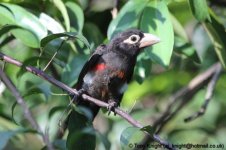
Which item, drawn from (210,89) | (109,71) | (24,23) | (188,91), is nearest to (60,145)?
(24,23)

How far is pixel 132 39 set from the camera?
518 centimetres

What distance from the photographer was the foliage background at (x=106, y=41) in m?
4.34

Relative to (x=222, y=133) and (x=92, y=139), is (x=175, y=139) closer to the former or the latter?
(x=222, y=133)

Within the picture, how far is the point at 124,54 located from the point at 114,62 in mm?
140

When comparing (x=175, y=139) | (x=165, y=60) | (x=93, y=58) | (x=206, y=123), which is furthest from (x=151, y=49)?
(x=206, y=123)

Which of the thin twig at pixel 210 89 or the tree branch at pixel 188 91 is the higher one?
the thin twig at pixel 210 89

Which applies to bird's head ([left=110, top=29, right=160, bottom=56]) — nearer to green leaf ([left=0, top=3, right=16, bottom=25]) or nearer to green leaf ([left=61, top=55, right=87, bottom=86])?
green leaf ([left=61, top=55, right=87, bottom=86])

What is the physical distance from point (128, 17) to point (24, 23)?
786mm

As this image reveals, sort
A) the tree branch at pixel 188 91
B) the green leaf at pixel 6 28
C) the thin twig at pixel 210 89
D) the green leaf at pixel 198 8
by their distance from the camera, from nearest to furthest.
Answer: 1. the green leaf at pixel 6 28
2. the green leaf at pixel 198 8
3. the thin twig at pixel 210 89
4. the tree branch at pixel 188 91

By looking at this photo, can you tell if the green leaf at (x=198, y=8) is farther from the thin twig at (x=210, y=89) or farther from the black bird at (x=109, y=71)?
the thin twig at (x=210, y=89)

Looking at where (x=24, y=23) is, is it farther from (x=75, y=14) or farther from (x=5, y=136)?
(x=5, y=136)

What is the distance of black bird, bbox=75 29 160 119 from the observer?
503 cm

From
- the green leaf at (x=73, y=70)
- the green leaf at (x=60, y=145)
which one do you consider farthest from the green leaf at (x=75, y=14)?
the green leaf at (x=60, y=145)

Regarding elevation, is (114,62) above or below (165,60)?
below
